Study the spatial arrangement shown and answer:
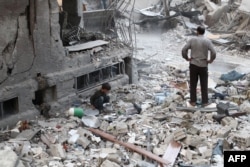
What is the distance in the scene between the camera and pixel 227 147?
6973 millimetres

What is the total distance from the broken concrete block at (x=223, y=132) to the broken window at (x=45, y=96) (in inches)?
128

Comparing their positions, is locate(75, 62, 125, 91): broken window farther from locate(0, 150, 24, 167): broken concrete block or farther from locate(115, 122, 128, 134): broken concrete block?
locate(0, 150, 24, 167): broken concrete block

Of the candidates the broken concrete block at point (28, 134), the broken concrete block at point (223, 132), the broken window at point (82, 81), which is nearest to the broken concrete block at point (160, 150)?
the broken concrete block at point (223, 132)

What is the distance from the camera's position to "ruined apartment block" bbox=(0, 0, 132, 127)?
740 cm

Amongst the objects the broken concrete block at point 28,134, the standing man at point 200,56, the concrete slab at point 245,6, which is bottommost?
the broken concrete block at point 28,134

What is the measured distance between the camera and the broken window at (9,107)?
752 cm

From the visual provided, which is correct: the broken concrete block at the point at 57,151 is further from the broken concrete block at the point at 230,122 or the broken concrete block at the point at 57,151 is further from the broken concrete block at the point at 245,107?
the broken concrete block at the point at 245,107

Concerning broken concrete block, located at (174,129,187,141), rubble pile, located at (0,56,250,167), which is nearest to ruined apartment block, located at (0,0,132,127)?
rubble pile, located at (0,56,250,167)

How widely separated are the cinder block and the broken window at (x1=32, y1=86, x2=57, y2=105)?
3.57 m

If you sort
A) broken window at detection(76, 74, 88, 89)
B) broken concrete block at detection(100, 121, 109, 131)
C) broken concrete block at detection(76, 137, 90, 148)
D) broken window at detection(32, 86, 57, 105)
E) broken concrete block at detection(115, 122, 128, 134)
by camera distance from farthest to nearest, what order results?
broken window at detection(76, 74, 88, 89)
broken window at detection(32, 86, 57, 105)
broken concrete block at detection(100, 121, 109, 131)
broken concrete block at detection(115, 122, 128, 134)
broken concrete block at detection(76, 137, 90, 148)

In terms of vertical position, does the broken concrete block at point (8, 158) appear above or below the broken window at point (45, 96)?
below

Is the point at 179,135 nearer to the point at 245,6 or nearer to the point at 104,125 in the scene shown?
the point at 104,125

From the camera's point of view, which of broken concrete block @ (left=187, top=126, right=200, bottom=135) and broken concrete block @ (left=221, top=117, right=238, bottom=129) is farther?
broken concrete block @ (left=221, top=117, right=238, bottom=129)

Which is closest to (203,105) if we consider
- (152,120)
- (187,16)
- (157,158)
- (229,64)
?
(152,120)
